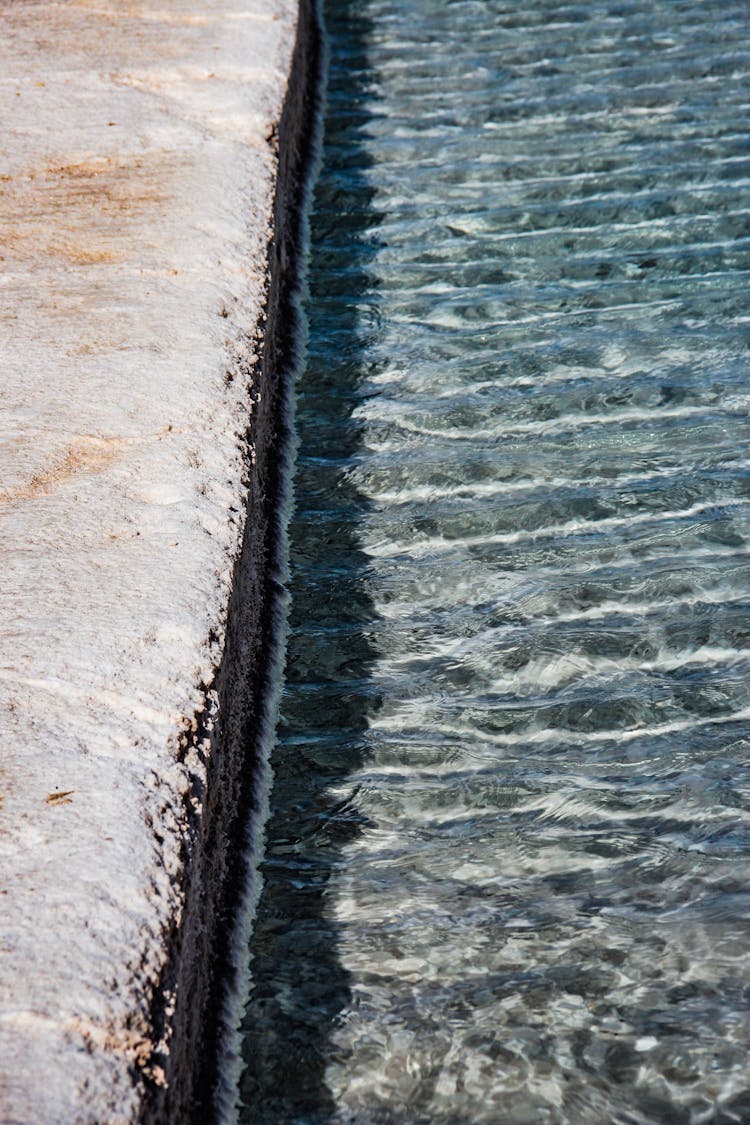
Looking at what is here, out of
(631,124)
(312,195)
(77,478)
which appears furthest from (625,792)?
(631,124)

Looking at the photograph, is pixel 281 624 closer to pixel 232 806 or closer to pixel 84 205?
pixel 232 806

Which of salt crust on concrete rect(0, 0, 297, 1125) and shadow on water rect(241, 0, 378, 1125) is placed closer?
salt crust on concrete rect(0, 0, 297, 1125)

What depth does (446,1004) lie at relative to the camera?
1148 mm

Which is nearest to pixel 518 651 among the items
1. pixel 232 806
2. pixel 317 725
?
pixel 317 725

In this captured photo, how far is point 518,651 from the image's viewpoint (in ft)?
5.06

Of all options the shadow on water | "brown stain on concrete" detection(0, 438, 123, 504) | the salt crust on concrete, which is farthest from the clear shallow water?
"brown stain on concrete" detection(0, 438, 123, 504)

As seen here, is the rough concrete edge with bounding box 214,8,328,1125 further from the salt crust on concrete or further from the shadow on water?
the salt crust on concrete

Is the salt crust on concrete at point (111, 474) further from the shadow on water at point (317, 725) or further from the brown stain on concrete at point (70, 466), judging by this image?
the shadow on water at point (317, 725)

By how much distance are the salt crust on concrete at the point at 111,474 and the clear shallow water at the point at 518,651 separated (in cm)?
19

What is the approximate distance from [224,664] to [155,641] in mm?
78

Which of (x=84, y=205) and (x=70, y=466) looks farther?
(x=84, y=205)

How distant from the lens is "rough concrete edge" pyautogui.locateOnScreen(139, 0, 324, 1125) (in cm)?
106

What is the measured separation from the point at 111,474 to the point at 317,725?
429 mm

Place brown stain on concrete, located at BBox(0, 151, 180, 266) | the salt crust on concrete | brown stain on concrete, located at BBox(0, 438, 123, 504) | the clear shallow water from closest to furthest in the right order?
the salt crust on concrete, the clear shallow water, brown stain on concrete, located at BBox(0, 438, 123, 504), brown stain on concrete, located at BBox(0, 151, 180, 266)
